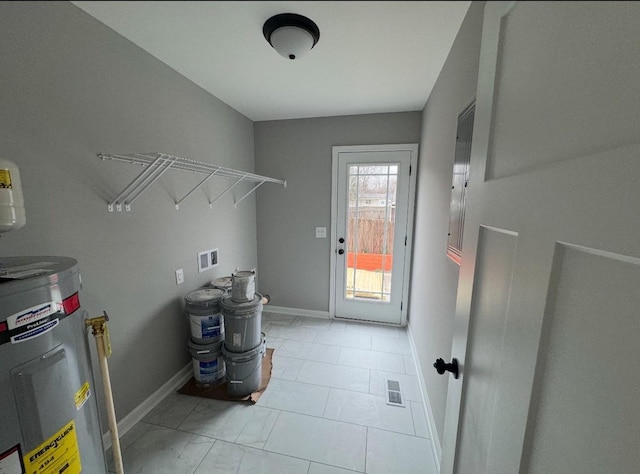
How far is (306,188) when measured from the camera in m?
2.91

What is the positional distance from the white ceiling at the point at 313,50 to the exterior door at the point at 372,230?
20.4 inches

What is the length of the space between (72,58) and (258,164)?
1902 millimetres

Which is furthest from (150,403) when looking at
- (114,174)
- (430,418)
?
(430,418)

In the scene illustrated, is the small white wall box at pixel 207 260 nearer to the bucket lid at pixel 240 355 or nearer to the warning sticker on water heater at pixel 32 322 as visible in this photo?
the bucket lid at pixel 240 355

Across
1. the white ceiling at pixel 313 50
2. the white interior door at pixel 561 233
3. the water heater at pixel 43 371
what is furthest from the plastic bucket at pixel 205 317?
the white interior door at pixel 561 233

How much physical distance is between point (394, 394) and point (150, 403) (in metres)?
1.75

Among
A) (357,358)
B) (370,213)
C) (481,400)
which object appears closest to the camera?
(481,400)

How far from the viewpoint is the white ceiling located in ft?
0.77

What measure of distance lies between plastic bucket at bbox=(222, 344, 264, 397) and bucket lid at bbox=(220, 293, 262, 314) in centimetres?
31

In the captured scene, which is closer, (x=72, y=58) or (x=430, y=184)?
(x=72, y=58)

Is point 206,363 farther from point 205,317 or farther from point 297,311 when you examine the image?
point 297,311

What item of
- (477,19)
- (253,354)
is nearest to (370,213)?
(253,354)

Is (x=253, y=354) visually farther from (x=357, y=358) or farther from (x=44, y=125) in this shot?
(x=44, y=125)

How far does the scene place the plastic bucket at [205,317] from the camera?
1.82 meters
